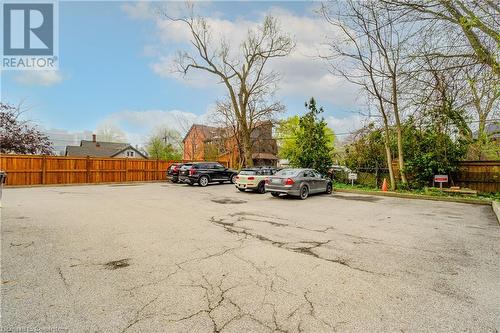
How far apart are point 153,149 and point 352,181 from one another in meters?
37.8

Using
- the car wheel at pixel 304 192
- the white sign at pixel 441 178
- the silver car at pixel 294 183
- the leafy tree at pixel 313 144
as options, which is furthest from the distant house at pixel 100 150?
the white sign at pixel 441 178

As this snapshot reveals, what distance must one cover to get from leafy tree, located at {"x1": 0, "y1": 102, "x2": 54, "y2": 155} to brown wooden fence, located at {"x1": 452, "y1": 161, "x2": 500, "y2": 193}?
107 ft

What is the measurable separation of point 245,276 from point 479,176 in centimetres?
1737

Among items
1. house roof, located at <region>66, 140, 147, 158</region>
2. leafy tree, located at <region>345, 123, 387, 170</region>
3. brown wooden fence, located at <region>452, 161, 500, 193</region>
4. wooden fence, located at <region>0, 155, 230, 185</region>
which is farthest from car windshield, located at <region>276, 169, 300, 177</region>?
house roof, located at <region>66, 140, 147, 158</region>

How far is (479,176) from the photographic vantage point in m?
14.8

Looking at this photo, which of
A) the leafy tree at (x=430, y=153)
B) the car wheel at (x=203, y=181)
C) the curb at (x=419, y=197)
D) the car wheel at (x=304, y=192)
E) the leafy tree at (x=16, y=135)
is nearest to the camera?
the curb at (x=419, y=197)

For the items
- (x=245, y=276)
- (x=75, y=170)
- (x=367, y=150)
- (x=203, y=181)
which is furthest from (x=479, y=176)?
(x=75, y=170)

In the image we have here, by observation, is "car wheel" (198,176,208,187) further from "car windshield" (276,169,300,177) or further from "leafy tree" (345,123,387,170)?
"leafy tree" (345,123,387,170)

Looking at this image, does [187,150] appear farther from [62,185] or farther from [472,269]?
[472,269]

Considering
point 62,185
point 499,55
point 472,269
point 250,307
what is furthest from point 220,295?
point 62,185

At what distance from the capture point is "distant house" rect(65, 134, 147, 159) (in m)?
45.7

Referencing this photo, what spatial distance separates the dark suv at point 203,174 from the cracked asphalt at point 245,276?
11412 millimetres

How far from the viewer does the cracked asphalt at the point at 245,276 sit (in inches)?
104

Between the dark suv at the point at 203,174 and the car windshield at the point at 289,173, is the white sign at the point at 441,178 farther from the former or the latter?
the dark suv at the point at 203,174
